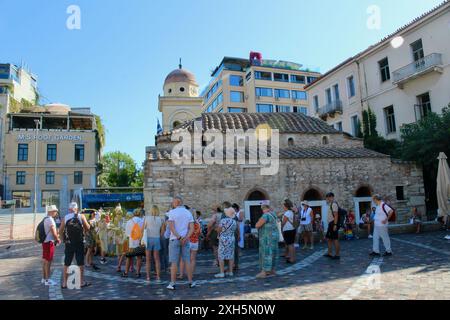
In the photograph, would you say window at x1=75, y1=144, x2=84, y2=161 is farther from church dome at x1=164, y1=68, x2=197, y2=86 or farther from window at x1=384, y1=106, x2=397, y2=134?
window at x1=384, y1=106, x2=397, y2=134

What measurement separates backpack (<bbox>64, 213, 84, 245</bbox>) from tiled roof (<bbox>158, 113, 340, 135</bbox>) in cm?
1186

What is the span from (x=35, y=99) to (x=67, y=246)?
46.6m

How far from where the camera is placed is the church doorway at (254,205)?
15.0m

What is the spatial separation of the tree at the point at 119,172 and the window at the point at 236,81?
18.0 m

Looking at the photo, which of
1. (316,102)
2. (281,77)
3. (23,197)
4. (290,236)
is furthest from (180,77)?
(281,77)

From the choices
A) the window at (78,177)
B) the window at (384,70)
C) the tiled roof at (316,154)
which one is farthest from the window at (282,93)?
the tiled roof at (316,154)

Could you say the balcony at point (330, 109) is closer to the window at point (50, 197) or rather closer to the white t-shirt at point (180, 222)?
the white t-shirt at point (180, 222)

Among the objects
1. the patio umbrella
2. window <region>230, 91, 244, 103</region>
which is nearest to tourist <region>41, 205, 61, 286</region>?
the patio umbrella

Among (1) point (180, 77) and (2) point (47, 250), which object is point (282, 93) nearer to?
(1) point (180, 77)

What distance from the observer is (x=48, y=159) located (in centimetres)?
3691

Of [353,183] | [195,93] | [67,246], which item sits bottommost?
[67,246]
